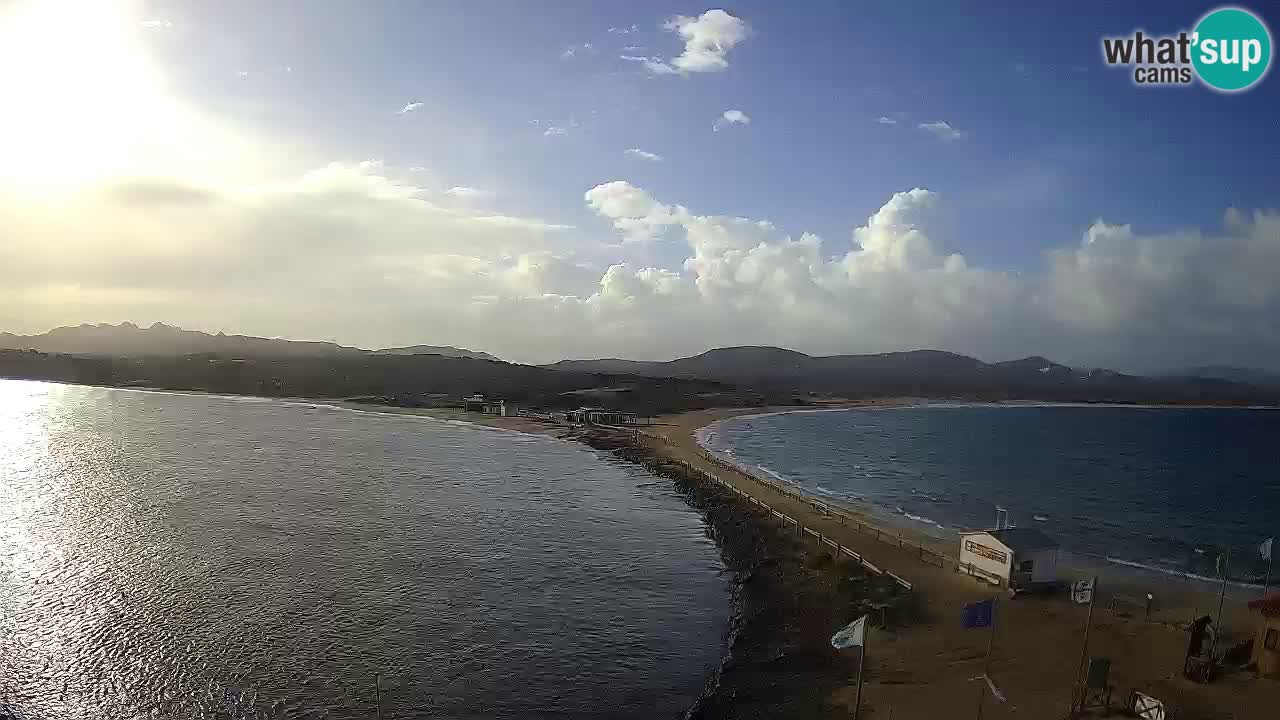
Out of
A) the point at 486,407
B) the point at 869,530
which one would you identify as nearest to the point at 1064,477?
the point at 869,530

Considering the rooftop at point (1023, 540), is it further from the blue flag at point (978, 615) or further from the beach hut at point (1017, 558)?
the blue flag at point (978, 615)

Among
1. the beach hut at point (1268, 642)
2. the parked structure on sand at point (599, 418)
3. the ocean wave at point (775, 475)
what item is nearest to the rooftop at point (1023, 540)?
the beach hut at point (1268, 642)

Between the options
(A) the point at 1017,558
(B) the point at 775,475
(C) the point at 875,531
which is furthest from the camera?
(B) the point at 775,475

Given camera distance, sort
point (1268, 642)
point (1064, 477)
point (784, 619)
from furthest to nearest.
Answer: point (1064, 477) → point (784, 619) → point (1268, 642)

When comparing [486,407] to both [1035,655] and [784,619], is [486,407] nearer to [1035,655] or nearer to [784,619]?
[784,619]

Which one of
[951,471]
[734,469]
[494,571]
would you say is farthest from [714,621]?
[951,471]

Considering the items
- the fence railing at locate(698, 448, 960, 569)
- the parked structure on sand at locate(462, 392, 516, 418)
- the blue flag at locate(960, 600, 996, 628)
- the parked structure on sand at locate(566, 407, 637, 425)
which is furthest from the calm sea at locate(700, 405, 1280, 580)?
the parked structure on sand at locate(462, 392, 516, 418)

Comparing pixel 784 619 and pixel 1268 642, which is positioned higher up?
pixel 1268 642
